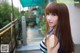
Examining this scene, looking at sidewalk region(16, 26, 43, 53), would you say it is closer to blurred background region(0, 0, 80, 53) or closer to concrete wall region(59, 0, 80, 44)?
blurred background region(0, 0, 80, 53)

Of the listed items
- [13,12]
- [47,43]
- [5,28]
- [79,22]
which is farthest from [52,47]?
[79,22]

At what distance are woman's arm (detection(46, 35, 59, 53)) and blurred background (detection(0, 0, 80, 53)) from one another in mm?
3115

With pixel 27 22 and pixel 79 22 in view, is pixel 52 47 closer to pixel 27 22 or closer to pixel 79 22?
pixel 27 22

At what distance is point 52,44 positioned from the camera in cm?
133

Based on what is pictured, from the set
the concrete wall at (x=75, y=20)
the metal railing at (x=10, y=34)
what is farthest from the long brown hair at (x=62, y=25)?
the concrete wall at (x=75, y=20)

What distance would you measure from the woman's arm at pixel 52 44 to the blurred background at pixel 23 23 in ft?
10.2

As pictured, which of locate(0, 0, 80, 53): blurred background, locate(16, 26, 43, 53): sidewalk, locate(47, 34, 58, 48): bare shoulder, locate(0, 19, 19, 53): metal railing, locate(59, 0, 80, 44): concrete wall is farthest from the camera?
locate(59, 0, 80, 44): concrete wall

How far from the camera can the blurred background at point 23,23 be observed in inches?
179

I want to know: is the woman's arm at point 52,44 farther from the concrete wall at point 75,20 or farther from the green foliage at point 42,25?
the concrete wall at point 75,20

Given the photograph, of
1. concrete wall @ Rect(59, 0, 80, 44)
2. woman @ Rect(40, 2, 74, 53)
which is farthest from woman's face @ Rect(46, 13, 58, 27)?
concrete wall @ Rect(59, 0, 80, 44)

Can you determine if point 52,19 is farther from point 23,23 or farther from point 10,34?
point 23,23

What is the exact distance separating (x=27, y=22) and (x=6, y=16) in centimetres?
62

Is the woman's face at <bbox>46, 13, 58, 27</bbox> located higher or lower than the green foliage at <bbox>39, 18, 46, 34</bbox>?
higher

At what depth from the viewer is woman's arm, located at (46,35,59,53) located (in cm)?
133
